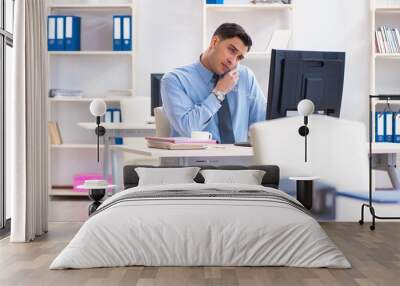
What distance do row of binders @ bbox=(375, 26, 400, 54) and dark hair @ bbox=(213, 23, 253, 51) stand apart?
1.34 meters

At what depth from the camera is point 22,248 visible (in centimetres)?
429

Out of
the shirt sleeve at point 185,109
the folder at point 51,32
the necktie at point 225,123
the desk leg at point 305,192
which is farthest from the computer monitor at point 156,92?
the desk leg at point 305,192

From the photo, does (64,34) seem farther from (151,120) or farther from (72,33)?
(151,120)

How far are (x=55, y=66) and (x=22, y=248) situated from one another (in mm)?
3575

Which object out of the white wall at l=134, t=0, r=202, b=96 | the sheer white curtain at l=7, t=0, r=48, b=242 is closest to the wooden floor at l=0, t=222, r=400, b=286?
the sheer white curtain at l=7, t=0, r=48, b=242

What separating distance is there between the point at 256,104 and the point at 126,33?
6.22ft

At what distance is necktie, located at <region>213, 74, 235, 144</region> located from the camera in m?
5.90

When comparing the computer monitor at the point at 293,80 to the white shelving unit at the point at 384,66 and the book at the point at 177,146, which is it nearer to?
the book at the point at 177,146

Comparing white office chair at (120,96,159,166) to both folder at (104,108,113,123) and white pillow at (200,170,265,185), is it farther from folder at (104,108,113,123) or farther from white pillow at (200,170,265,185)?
white pillow at (200,170,265,185)

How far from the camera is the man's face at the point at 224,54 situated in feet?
19.7

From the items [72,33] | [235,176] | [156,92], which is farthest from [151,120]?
[235,176]

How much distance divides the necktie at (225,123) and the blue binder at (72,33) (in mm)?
2013

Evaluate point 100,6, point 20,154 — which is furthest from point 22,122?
point 100,6

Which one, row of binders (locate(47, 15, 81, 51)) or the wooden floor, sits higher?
row of binders (locate(47, 15, 81, 51))
